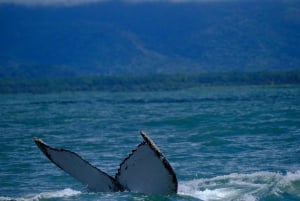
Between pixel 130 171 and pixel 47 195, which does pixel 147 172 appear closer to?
pixel 130 171

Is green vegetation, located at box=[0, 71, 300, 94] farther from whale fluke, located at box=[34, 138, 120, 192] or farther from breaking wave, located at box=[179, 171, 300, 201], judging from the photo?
whale fluke, located at box=[34, 138, 120, 192]

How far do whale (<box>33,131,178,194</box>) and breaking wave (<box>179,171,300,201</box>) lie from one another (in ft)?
6.27

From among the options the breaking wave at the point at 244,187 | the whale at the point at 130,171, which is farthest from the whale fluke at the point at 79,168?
the breaking wave at the point at 244,187

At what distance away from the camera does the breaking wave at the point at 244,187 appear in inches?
507

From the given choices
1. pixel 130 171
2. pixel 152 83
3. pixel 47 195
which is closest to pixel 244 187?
pixel 47 195

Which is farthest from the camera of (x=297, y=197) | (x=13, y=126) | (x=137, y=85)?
(x=137, y=85)

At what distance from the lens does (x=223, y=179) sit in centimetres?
1438

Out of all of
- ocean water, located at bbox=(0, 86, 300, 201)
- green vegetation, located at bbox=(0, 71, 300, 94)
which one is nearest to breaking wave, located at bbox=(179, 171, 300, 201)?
ocean water, located at bbox=(0, 86, 300, 201)

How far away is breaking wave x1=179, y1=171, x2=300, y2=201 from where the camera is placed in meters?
12.9

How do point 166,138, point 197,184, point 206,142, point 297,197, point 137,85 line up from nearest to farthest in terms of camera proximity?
point 297,197 → point 197,184 → point 206,142 → point 166,138 → point 137,85

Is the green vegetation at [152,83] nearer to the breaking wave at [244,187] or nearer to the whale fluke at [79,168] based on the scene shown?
the breaking wave at [244,187]

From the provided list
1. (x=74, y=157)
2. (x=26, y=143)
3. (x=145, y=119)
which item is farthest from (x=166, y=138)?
(x=74, y=157)

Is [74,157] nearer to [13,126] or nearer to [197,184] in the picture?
[197,184]

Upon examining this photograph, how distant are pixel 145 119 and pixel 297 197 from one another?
2321 centimetres
